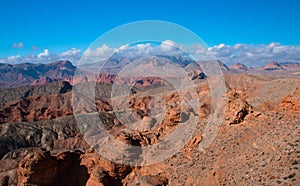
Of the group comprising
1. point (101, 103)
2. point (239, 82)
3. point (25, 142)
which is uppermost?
point (239, 82)

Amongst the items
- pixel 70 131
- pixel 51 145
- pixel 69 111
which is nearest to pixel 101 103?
pixel 69 111

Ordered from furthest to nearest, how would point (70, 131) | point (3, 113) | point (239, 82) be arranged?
point (3, 113) < point (239, 82) < point (70, 131)

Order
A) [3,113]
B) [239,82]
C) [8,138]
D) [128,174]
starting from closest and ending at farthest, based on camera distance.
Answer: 1. [128,174]
2. [8,138]
3. [239,82]
4. [3,113]

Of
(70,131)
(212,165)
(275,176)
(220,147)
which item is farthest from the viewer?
(70,131)

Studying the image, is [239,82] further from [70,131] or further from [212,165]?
[212,165]

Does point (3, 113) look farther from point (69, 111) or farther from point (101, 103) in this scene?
point (101, 103)

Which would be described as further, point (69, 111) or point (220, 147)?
point (69, 111)

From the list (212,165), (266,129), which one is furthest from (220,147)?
(266,129)

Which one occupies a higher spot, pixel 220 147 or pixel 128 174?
pixel 220 147

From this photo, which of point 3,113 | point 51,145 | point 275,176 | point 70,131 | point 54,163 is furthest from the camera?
point 3,113
